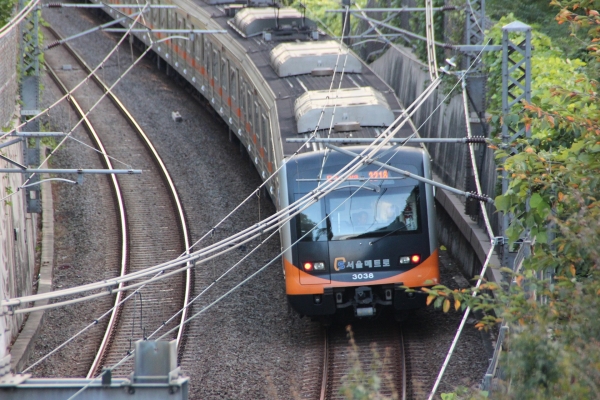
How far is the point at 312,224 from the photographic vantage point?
12773 mm

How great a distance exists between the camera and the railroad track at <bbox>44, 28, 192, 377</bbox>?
13906mm

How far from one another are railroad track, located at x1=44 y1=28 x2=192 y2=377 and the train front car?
2268 millimetres

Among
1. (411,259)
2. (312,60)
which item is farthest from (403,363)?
(312,60)

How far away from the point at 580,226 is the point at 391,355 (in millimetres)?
6827

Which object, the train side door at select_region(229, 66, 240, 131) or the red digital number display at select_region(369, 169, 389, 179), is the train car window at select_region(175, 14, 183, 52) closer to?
the train side door at select_region(229, 66, 240, 131)

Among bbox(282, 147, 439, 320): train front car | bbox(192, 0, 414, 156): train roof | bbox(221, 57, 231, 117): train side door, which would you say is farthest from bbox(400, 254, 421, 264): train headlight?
bbox(221, 57, 231, 117): train side door

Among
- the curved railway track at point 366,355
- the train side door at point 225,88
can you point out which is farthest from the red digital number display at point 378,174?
the train side door at point 225,88

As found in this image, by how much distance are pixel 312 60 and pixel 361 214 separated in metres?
4.38

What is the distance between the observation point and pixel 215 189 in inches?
784

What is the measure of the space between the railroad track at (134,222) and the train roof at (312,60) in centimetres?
344

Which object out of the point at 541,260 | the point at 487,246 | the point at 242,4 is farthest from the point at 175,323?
the point at 242,4

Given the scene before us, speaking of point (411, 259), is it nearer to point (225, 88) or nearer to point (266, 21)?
point (266, 21)

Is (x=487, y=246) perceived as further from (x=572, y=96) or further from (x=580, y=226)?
(x=580, y=226)

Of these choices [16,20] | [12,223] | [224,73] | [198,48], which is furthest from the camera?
[198,48]
